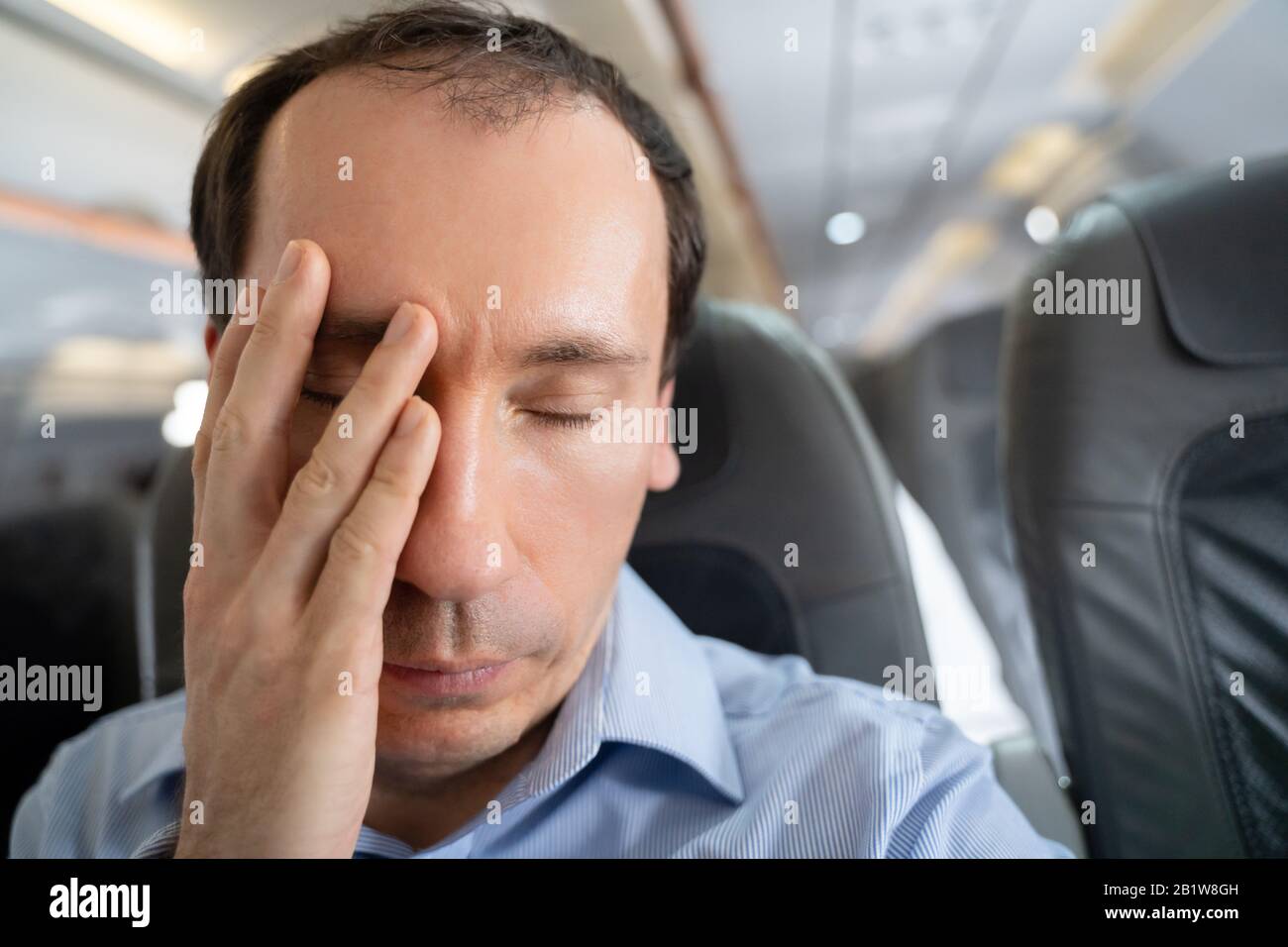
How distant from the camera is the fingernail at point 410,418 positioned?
0.52 metres

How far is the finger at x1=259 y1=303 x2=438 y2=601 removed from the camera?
1.72 feet

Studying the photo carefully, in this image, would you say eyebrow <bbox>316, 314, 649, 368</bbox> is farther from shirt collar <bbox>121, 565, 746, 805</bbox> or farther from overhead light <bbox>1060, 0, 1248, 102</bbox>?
overhead light <bbox>1060, 0, 1248, 102</bbox>

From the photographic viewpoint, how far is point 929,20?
313 cm

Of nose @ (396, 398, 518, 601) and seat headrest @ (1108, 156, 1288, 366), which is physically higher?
seat headrest @ (1108, 156, 1288, 366)

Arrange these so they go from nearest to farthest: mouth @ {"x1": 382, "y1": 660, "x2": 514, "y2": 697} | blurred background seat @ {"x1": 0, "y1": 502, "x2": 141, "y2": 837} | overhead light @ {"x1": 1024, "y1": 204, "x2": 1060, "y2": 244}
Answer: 1. mouth @ {"x1": 382, "y1": 660, "x2": 514, "y2": 697}
2. blurred background seat @ {"x1": 0, "y1": 502, "x2": 141, "y2": 837}
3. overhead light @ {"x1": 1024, "y1": 204, "x2": 1060, "y2": 244}

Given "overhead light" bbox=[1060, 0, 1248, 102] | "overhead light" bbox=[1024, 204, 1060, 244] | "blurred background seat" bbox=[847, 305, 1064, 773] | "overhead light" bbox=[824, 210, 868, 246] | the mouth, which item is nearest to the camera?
the mouth

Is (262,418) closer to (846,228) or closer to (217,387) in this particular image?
(217,387)

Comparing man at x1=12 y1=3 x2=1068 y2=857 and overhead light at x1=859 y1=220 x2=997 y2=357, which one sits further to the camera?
overhead light at x1=859 y1=220 x2=997 y2=357

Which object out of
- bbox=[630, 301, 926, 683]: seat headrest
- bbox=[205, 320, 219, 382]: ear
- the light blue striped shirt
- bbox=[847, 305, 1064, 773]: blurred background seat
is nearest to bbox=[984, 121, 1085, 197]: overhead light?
bbox=[847, 305, 1064, 773]: blurred background seat

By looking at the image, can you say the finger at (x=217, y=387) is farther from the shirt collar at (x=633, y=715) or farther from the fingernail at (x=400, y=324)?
the shirt collar at (x=633, y=715)

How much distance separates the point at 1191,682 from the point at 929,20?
9.97 feet

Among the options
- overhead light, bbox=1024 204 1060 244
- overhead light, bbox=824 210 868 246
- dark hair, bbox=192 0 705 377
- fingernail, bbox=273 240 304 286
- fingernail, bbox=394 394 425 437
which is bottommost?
fingernail, bbox=394 394 425 437
